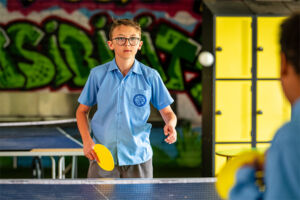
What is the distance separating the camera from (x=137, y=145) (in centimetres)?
193

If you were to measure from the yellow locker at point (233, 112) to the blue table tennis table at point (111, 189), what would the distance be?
2.74 metres

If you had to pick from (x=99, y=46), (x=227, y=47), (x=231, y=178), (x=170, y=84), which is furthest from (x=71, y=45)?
(x=231, y=178)

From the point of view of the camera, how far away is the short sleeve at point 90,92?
1.96m

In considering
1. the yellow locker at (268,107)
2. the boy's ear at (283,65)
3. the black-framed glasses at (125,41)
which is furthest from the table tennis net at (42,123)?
the boy's ear at (283,65)

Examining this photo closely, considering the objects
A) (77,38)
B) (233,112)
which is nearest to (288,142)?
(233,112)

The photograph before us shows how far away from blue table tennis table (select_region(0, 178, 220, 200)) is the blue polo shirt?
21cm

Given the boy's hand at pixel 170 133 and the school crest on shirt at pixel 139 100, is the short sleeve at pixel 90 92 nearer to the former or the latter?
the school crest on shirt at pixel 139 100

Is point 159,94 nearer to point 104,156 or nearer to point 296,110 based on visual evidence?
Answer: point 104,156

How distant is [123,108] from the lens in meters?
1.94

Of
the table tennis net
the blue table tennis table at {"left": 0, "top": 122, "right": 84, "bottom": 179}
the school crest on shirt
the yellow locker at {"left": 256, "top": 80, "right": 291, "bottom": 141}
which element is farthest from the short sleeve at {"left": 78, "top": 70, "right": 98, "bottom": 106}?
the table tennis net

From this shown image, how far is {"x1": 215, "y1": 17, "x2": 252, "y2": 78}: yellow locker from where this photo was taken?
4.45 m

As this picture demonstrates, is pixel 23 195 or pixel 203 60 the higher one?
pixel 203 60

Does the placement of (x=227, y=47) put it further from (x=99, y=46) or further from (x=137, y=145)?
(x=137, y=145)

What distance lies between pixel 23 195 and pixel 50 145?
1.95 m
